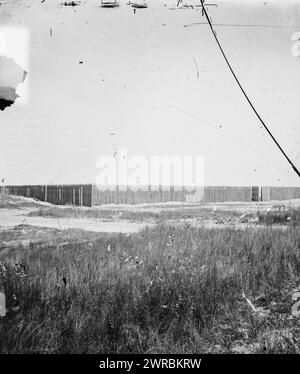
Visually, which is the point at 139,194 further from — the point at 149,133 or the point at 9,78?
the point at 9,78

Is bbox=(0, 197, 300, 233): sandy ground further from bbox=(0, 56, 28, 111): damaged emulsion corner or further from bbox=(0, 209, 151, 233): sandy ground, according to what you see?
bbox=(0, 56, 28, 111): damaged emulsion corner

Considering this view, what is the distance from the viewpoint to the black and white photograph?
2.50m

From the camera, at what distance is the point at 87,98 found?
2.61 metres

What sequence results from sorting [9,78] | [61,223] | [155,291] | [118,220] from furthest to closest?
→ 1. [118,220]
2. [61,223]
3. [9,78]
4. [155,291]

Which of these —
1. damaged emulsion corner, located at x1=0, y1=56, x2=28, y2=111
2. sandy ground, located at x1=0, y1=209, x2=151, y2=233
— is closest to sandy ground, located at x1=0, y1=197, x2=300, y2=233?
sandy ground, located at x1=0, y1=209, x2=151, y2=233

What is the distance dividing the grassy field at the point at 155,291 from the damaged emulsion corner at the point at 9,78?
0.99 metres

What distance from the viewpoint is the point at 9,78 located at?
8.14 ft

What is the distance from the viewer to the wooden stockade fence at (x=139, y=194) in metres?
2.58

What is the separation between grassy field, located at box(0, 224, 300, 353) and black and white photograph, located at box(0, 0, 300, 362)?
2 centimetres

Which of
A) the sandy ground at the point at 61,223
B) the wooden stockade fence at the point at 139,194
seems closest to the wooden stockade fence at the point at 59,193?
the wooden stockade fence at the point at 139,194

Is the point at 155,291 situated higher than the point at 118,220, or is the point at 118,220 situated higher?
the point at 118,220

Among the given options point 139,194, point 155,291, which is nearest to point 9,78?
point 139,194

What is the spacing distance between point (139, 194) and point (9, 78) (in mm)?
1297

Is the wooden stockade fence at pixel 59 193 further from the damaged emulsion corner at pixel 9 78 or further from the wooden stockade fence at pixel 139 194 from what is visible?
the damaged emulsion corner at pixel 9 78
